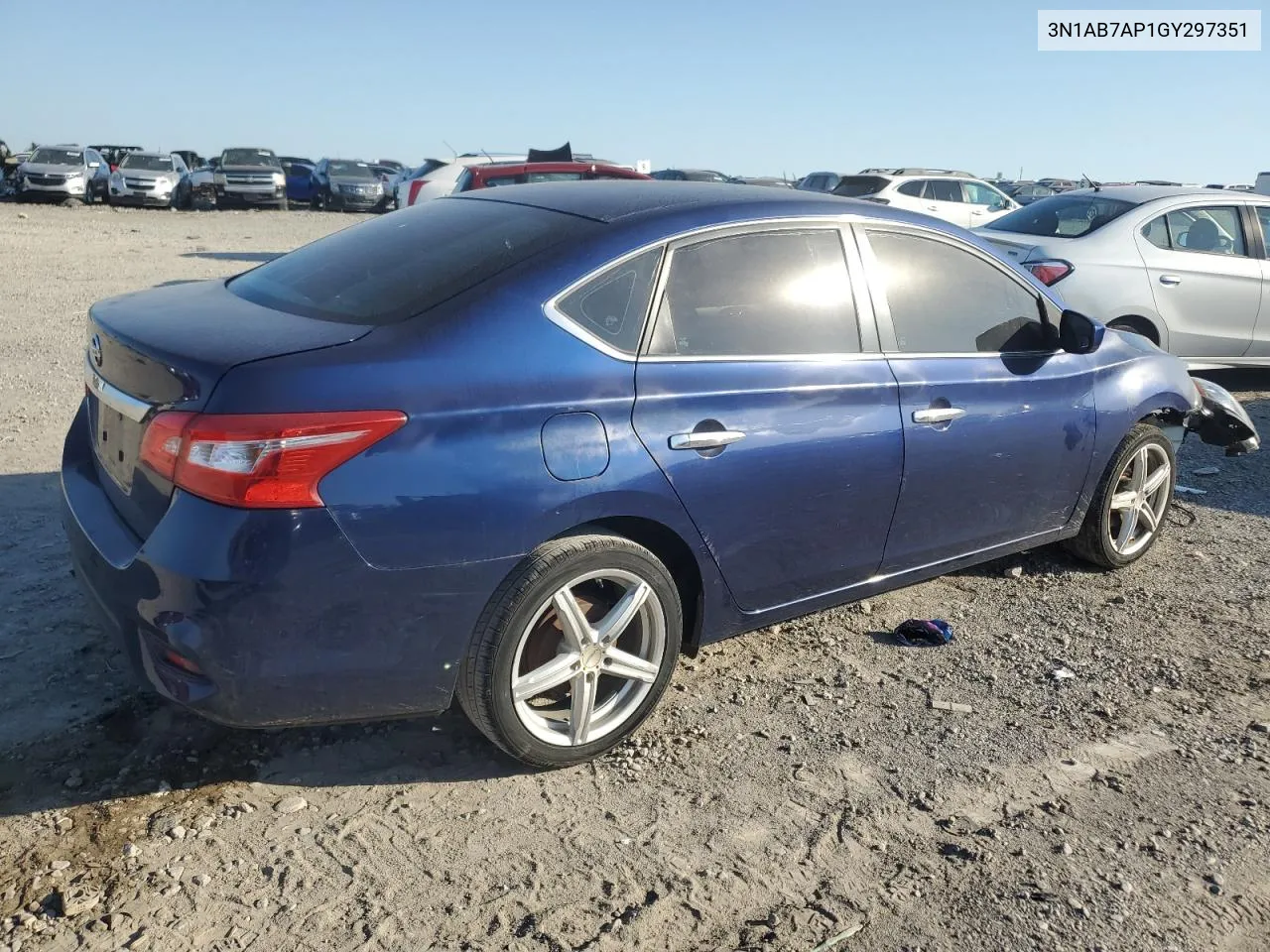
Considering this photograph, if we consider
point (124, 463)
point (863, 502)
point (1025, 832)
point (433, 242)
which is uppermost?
point (433, 242)

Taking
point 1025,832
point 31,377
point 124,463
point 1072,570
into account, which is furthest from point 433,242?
point 31,377

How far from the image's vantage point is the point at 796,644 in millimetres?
4211

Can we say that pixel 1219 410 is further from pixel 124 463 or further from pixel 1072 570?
pixel 124 463

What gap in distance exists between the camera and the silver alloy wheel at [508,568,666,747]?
122 inches

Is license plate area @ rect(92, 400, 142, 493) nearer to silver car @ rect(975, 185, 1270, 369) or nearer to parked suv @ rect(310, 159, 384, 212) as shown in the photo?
silver car @ rect(975, 185, 1270, 369)

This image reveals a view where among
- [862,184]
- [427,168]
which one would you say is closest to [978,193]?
[862,184]

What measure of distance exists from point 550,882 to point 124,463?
Result: 1.60 meters

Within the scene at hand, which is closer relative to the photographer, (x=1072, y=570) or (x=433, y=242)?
(x=433, y=242)

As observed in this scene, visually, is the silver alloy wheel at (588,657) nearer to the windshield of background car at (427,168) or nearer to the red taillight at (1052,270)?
the red taillight at (1052,270)

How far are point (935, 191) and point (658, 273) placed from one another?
17241 millimetres

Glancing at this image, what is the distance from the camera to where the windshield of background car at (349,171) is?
3394 cm

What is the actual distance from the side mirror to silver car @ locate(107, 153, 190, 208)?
29.7 m

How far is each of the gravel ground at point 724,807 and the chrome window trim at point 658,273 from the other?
1261 mm

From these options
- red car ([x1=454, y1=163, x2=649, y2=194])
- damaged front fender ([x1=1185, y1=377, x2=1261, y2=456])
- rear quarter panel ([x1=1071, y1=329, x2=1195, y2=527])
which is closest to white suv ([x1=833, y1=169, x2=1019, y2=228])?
red car ([x1=454, y1=163, x2=649, y2=194])
